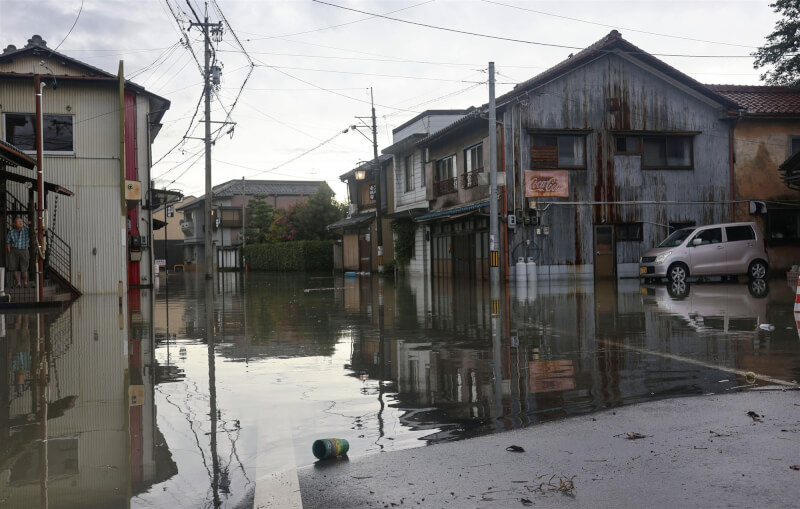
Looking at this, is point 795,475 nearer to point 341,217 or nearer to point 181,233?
point 341,217

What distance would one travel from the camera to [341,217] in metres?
56.3

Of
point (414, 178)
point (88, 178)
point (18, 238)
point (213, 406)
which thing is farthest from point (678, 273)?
point (213, 406)

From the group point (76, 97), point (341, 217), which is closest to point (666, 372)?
point (76, 97)

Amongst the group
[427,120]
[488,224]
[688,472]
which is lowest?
[688,472]

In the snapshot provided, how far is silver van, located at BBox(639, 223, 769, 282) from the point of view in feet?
72.3

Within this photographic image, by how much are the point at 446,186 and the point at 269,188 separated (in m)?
45.0

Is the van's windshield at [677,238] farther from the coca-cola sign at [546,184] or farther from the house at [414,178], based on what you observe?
the house at [414,178]

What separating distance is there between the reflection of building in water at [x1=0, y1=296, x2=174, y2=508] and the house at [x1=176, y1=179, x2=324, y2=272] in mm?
56800

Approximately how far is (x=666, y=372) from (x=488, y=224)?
2114cm

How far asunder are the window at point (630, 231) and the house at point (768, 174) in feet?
12.8

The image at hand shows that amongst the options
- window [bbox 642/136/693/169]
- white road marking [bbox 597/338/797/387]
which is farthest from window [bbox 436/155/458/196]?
white road marking [bbox 597/338/797/387]

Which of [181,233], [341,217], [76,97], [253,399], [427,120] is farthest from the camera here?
[181,233]

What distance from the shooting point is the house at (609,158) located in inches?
1059

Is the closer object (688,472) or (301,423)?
(688,472)
